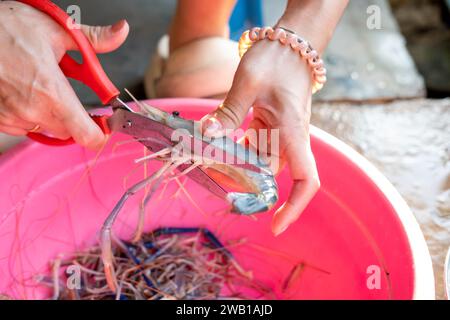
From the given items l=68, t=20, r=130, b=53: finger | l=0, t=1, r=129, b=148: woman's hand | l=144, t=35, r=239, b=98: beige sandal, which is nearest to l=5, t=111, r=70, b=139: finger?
l=0, t=1, r=129, b=148: woman's hand

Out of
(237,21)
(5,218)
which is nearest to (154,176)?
(5,218)

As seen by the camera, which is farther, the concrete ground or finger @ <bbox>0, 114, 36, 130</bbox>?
the concrete ground

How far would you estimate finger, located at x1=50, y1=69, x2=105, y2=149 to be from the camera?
0.70 meters

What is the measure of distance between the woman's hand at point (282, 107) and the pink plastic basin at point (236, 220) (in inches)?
5.1

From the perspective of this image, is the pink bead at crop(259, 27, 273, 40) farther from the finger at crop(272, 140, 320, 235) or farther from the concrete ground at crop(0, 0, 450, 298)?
the concrete ground at crop(0, 0, 450, 298)

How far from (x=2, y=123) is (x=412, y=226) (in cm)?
55

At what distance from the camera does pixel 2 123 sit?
0.75 metres

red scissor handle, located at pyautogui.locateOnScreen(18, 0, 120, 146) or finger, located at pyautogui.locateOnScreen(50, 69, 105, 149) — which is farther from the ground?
red scissor handle, located at pyautogui.locateOnScreen(18, 0, 120, 146)

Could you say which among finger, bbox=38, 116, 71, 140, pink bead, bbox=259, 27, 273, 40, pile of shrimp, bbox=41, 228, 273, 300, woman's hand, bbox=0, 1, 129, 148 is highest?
pink bead, bbox=259, 27, 273, 40

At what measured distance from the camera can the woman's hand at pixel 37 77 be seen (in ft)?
2.31

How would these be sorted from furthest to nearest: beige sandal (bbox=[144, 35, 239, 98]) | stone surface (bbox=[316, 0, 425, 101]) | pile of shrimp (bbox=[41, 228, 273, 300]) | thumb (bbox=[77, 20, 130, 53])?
1. stone surface (bbox=[316, 0, 425, 101])
2. beige sandal (bbox=[144, 35, 239, 98])
3. pile of shrimp (bbox=[41, 228, 273, 300])
4. thumb (bbox=[77, 20, 130, 53])

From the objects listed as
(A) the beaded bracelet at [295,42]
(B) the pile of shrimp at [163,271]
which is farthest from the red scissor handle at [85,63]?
(B) the pile of shrimp at [163,271]

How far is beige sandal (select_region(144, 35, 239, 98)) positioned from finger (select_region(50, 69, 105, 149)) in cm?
36

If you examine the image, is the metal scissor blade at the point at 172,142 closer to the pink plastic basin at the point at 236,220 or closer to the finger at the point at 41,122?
the finger at the point at 41,122
